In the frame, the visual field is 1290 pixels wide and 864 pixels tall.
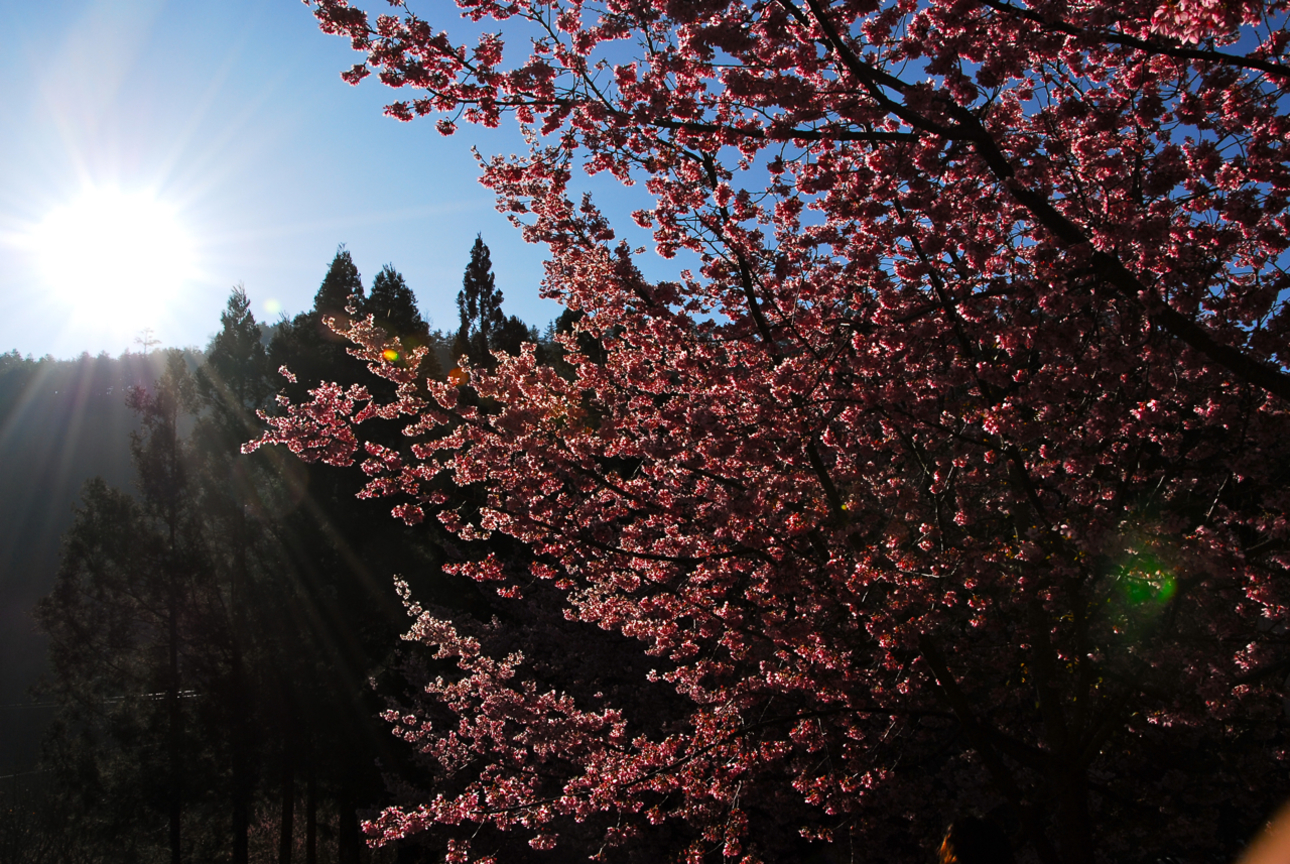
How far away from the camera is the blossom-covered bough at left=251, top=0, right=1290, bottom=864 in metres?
3.95

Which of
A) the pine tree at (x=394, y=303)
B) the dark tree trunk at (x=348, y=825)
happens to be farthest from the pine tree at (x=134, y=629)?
the pine tree at (x=394, y=303)

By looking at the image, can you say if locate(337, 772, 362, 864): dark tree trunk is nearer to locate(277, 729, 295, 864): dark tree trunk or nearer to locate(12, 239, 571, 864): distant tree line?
locate(12, 239, 571, 864): distant tree line

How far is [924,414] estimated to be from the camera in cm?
499

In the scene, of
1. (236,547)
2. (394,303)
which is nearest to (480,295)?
(394,303)

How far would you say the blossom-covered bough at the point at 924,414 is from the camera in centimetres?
395

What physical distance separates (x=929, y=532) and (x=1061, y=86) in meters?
2.88

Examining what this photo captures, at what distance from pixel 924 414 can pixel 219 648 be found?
19583 millimetres

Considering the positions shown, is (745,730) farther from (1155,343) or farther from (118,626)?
(118,626)

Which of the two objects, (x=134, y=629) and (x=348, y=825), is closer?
(x=348, y=825)

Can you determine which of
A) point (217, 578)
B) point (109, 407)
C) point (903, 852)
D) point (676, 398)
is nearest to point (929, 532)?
point (676, 398)

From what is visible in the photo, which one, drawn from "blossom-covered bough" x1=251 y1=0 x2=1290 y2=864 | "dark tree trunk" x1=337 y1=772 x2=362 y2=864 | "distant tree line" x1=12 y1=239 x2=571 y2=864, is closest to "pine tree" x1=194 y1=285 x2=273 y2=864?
"distant tree line" x1=12 y1=239 x2=571 y2=864

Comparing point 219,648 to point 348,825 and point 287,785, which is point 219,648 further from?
point 348,825

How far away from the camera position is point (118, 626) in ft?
60.9

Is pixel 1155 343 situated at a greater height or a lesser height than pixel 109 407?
lesser
